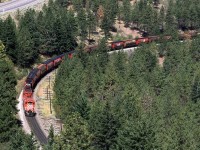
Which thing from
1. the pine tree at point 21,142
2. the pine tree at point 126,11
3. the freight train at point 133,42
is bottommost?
the freight train at point 133,42

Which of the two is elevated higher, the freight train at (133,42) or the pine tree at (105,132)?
the pine tree at (105,132)

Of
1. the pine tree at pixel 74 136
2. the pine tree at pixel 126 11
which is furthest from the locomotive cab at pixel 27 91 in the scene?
the pine tree at pixel 126 11

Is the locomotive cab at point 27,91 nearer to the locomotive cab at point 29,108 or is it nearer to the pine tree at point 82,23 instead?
the locomotive cab at point 29,108

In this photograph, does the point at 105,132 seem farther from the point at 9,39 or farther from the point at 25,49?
the point at 9,39

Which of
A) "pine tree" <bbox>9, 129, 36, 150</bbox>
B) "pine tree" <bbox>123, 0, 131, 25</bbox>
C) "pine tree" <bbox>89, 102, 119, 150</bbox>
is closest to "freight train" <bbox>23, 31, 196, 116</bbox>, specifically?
"pine tree" <bbox>123, 0, 131, 25</bbox>

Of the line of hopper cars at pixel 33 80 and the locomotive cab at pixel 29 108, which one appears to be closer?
the locomotive cab at pixel 29 108

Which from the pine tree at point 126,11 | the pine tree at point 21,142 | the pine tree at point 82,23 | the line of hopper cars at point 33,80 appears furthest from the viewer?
the pine tree at point 126,11

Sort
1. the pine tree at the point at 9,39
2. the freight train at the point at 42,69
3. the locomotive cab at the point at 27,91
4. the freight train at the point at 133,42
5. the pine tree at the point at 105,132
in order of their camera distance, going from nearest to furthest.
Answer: the pine tree at the point at 105,132 → the freight train at the point at 42,69 → the locomotive cab at the point at 27,91 → the pine tree at the point at 9,39 → the freight train at the point at 133,42

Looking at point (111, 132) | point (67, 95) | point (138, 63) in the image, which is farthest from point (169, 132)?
point (138, 63)
